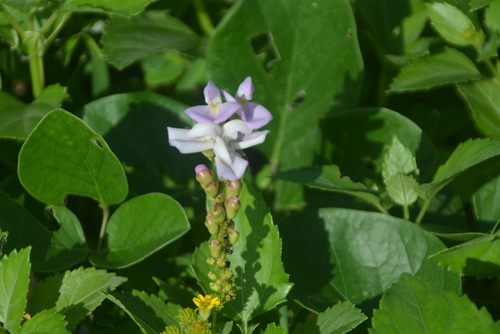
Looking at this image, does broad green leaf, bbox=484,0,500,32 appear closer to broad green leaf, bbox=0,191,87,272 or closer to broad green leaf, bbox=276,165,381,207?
broad green leaf, bbox=276,165,381,207

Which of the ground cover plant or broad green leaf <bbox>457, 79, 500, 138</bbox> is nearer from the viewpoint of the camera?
the ground cover plant

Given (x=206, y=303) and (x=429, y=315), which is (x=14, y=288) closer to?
(x=206, y=303)

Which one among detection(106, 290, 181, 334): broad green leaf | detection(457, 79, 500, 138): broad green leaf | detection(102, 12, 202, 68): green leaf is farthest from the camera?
detection(102, 12, 202, 68): green leaf

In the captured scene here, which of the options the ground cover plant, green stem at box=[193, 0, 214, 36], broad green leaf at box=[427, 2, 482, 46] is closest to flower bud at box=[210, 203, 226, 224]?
the ground cover plant

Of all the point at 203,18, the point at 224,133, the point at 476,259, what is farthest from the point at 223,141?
the point at 203,18

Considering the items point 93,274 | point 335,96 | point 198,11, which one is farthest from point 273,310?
point 198,11
